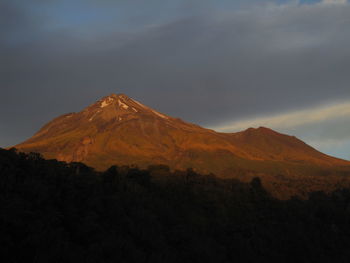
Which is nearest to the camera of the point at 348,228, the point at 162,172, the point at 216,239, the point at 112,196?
the point at 112,196

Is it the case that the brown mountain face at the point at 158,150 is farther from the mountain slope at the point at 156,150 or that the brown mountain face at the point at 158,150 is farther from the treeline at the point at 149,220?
the treeline at the point at 149,220

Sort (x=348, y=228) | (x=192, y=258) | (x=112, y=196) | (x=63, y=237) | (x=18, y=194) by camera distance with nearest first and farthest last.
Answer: (x=63, y=237) → (x=18, y=194) → (x=192, y=258) → (x=112, y=196) → (x=348, y=228)

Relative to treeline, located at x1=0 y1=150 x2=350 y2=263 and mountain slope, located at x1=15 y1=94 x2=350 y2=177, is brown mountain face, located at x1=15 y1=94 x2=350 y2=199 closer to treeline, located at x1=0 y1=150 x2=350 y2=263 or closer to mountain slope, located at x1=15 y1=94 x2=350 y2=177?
mountain slope, located at x1=15 y1=94 x2=350 y2=177

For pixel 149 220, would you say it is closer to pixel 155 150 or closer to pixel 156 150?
pixel 155 150

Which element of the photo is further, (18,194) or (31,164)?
(31,164)

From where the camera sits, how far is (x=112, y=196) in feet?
130

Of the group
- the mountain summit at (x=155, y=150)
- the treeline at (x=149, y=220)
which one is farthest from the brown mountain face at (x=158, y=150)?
the treeline at (x=149, y=220)

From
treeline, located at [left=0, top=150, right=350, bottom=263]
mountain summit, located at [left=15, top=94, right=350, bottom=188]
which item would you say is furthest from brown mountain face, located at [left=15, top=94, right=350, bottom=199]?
treeline, located at [left=0, top=150, right=350, bottom=263]

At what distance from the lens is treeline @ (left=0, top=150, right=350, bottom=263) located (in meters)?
28.1

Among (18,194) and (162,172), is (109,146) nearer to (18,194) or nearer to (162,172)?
(162,172)

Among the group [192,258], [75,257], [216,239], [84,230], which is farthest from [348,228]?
[75,257]

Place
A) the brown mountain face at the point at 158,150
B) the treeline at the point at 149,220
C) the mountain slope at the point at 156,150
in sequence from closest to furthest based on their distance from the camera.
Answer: the treeline at the point at 149,220, the brown mountain face at the point at 158,150, the mountain slope at the point at 156,150

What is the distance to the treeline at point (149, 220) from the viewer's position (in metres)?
28.1

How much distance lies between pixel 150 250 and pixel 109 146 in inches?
5082
